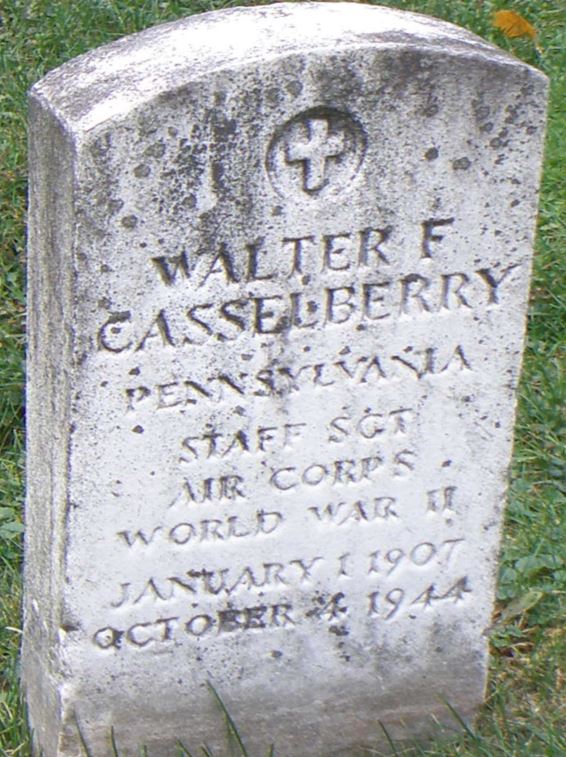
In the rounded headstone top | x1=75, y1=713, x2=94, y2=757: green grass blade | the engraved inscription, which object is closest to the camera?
the rounded headstone top

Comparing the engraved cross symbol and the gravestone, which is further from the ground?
the engraved cross symbol

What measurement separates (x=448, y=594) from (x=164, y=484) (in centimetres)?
65

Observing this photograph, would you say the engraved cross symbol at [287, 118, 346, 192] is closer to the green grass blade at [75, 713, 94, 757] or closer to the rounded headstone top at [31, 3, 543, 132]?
the rounded headstone top at [31, 3, 543, 132]

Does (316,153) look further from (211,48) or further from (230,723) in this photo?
(230,723)

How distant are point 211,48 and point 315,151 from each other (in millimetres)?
235

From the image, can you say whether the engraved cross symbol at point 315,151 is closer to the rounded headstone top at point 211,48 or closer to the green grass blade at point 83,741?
the rounded headstone top at point 211,48

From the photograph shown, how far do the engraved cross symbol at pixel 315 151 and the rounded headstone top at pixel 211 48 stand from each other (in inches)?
5.3

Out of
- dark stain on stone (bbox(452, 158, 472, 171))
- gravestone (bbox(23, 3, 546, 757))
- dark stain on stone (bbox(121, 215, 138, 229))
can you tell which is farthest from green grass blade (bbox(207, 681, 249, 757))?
dark stain on stone (bbox(452, 158, 472, 171))

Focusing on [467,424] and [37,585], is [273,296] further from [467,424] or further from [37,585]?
[37,585]

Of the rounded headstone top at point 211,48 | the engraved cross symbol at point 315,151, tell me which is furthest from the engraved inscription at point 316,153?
the rounded headstone top at point 211,48

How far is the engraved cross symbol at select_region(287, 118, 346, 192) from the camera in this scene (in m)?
2.53

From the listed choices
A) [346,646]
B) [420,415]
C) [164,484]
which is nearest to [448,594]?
[346,646]

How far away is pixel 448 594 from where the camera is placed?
3025 millimetres

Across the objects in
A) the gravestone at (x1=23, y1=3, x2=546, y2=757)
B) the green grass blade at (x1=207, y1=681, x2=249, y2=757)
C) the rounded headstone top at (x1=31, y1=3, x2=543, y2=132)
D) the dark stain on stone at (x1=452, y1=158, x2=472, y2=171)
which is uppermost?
the rounded headstone top at (x1=31, y1=3, x2=543, y2=132)
